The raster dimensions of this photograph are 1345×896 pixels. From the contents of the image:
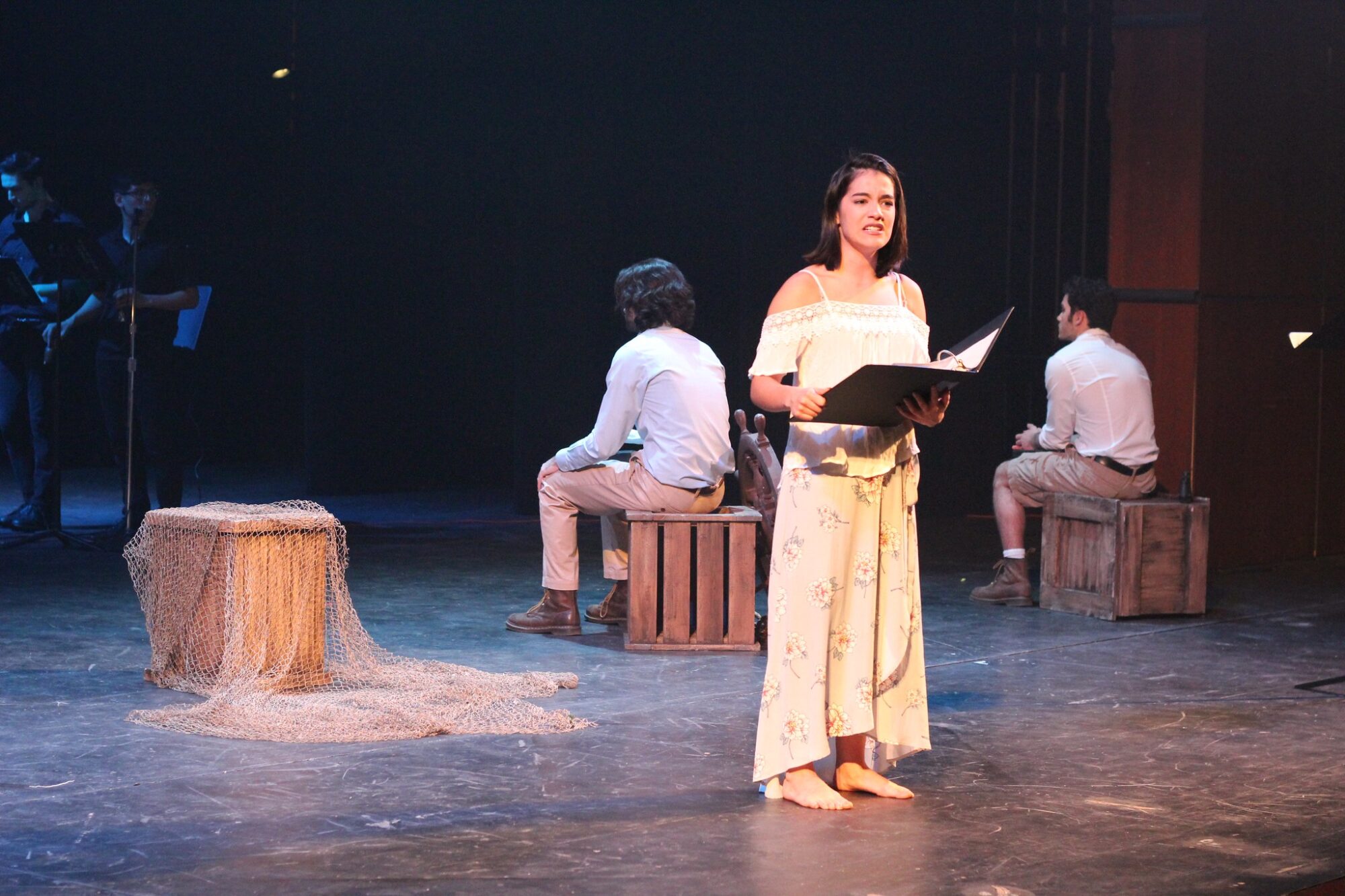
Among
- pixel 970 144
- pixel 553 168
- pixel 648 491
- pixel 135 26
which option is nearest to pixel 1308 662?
pixel 648 491

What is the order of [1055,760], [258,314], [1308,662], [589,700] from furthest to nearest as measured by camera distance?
1. [258,314]
2. [1308,662]
3. [589,700]
4. [1055,760]

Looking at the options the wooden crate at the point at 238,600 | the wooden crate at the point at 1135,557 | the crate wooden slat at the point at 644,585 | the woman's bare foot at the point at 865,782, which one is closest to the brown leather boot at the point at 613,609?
the crate wooden slat at the point at 644,585

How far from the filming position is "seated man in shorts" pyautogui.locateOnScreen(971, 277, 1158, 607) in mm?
6473

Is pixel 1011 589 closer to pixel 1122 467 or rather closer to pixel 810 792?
pixel 1122 467

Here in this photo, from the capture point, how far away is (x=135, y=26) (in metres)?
11.0

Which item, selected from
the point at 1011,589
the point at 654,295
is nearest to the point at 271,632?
the point at 654,295

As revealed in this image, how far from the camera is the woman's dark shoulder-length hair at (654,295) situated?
5660mm

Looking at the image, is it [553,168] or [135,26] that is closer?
[553,168]

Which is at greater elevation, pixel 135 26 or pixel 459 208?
pixel 135 26

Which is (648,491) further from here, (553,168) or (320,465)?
(320,465)

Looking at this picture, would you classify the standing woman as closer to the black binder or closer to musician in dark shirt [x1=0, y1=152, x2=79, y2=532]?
the black binder

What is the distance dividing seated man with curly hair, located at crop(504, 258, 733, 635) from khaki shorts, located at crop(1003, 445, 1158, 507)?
165 centimetres

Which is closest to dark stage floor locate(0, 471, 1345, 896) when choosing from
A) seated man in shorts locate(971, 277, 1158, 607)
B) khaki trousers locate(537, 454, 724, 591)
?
khaki trousers locate(537, 454, 724, 591)

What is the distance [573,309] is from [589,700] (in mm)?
4653
